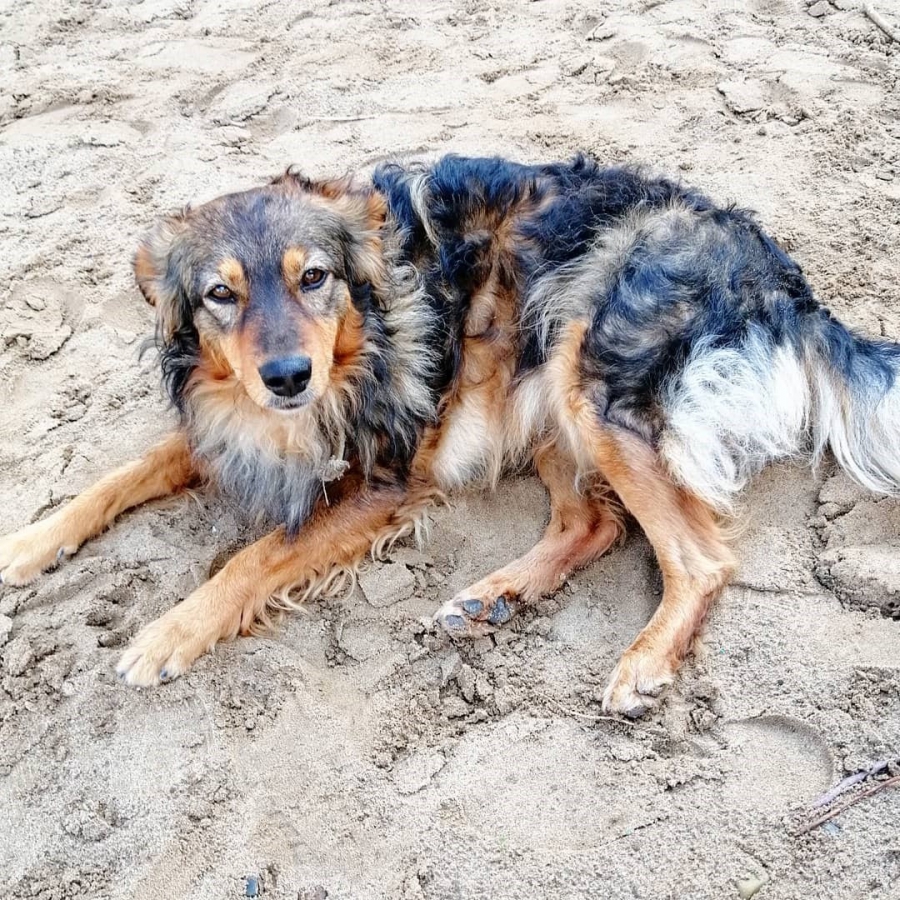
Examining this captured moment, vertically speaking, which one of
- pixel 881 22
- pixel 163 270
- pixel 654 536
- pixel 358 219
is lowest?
pixel 654 536

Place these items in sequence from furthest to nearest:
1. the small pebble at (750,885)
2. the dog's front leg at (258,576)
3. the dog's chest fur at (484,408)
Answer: the dog's chest fur at (484,408), the dog's front leg at (258,576), the small pebble at (750,885)


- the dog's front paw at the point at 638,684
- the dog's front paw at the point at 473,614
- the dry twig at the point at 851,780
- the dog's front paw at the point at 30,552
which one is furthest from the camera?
the dog's front paw at the point at 30,552

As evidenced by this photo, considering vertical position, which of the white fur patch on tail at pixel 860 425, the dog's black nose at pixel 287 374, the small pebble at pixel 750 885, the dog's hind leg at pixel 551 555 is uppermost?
the dog's black nose at pixel 287 374

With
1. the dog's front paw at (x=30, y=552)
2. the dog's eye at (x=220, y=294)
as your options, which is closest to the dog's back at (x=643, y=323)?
the dog's eye at (x=220, y=294)

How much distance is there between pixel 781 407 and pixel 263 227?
1.96 meters

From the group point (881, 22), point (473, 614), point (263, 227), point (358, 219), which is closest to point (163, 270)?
point (263, 227)

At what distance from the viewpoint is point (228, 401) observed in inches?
133

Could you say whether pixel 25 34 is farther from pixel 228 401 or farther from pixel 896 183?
pixel 896 183

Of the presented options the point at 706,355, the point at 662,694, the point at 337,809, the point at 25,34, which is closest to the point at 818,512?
the point at 706,355

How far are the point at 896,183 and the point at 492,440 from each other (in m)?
2.59

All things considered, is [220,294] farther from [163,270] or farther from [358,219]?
[358,219]

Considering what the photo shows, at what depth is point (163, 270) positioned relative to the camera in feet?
10.6

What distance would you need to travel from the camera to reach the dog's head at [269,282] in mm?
2909

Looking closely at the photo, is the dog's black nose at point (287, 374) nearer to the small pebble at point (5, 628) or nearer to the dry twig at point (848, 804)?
the small pebble at point (5, 628)
